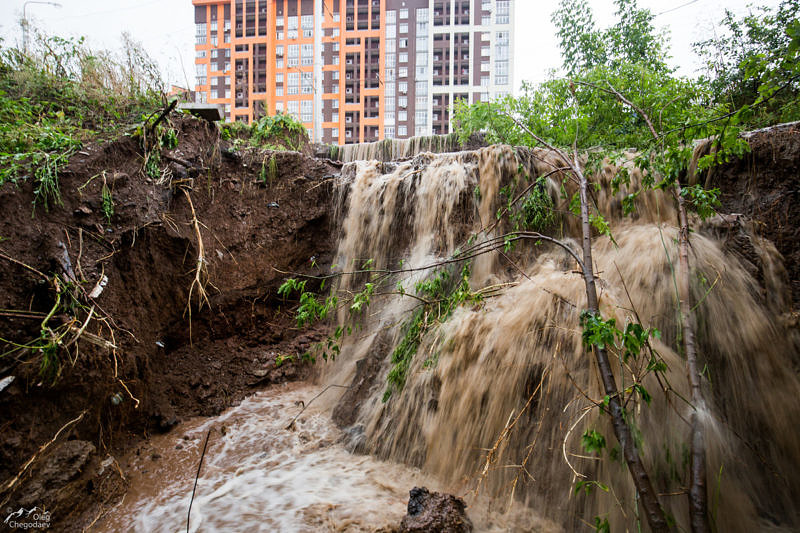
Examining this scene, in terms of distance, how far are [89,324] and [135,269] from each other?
83 cm

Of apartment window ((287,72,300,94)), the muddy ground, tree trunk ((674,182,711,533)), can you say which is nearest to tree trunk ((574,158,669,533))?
tree trunk ((674,182,711,533))

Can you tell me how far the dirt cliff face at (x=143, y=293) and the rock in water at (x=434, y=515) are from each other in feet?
6.22

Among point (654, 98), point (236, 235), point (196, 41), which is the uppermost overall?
point (196, 41)

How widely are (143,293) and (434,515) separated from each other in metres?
3.47

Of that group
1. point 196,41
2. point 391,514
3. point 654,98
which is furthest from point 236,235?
point 196,41

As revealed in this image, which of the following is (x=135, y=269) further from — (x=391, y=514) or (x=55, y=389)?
(x=391, y=514)

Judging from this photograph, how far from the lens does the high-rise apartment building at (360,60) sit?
138ft

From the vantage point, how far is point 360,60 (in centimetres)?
4353

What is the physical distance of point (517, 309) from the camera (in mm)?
2918

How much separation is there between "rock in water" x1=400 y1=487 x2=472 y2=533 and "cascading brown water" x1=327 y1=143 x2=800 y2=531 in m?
0.26

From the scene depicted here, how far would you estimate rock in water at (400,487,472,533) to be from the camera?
2.13 metres

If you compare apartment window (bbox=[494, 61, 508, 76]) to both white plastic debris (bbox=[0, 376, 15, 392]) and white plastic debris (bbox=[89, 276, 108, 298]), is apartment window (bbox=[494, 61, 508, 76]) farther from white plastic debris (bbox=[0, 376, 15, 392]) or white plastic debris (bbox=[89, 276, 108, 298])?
white plastic debris (bbox=[0, 376, 15, 392])

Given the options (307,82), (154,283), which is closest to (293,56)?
(307,82)

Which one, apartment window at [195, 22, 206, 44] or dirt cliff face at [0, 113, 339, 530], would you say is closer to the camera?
dirt cliff face at [0, 113, 339, 530]
